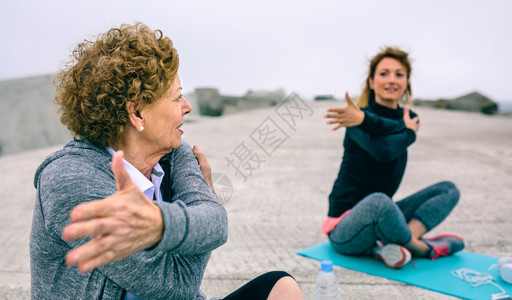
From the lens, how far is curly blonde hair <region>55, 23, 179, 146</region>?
4.81 feet

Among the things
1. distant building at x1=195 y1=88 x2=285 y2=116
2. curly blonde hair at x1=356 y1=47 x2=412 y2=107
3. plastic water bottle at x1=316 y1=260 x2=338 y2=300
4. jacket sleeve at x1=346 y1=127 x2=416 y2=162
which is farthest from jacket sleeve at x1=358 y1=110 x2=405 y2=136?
distant building at x1=195 y1=88 x2=285 y2=116

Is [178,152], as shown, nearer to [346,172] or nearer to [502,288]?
[346,172]

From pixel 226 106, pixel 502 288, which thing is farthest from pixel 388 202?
pixel 226 106

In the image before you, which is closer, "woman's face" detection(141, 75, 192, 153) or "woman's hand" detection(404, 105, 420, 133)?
"woman's face" detection(141, 75, 192, 153)

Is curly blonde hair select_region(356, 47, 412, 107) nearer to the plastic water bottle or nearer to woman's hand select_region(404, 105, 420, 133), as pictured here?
woman's hand select_region(404, 105, 420, 133)

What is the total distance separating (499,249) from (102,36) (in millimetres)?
3381

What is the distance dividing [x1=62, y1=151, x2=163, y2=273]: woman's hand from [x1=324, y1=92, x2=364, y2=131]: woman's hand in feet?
6.70

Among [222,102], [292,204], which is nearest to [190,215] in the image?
[292,204]

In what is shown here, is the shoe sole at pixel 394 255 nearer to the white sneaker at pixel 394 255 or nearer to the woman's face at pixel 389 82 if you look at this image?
the white sneaker at pixel 394 255

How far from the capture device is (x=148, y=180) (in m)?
1.57

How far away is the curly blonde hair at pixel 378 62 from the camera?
357 cm

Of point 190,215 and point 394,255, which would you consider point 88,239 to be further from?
point 394,255

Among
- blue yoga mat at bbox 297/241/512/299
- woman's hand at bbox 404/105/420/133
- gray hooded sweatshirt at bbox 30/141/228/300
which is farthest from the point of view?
woman's hand at bbox 404/105/420/133

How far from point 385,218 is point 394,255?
0.33 meters
